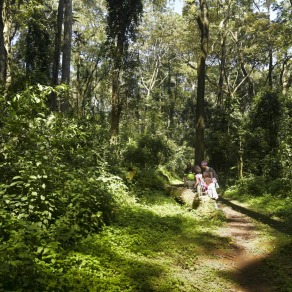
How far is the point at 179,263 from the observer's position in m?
6.36

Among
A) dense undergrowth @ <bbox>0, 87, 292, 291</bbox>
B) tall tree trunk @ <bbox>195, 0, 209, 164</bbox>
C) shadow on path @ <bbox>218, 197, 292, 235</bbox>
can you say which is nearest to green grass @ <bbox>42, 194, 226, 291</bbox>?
dense undergrowth @ <bbox>0, 87, 292, 291</bbox>

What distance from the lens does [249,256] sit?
23.7 feet

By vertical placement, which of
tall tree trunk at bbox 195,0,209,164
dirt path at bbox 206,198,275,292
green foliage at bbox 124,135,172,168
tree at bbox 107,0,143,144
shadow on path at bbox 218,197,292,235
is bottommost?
dirt path at bbox 206,198,275,292

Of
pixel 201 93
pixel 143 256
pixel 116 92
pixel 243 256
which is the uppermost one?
pixel 116 92

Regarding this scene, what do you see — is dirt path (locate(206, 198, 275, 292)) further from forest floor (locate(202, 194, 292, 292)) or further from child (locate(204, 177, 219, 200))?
child (locate(204, 177, 219, 200))

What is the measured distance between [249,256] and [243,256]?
0.13 m

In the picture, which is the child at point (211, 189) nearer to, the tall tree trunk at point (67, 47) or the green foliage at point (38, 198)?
the green foliage at point (38, 198)

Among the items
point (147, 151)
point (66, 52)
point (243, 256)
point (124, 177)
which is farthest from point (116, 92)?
point (243, 256)

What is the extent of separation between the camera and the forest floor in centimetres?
585

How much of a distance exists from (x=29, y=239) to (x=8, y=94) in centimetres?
384

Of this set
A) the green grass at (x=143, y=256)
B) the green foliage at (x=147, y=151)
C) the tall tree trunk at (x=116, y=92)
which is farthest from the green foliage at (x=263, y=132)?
the green grass at (x=143, y=256)

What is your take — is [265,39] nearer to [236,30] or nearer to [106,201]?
[236,30]

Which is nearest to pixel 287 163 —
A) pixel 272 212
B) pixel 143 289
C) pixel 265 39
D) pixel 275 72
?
pixel 272 212

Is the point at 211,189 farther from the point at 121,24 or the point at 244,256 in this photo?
the point at 121,24
